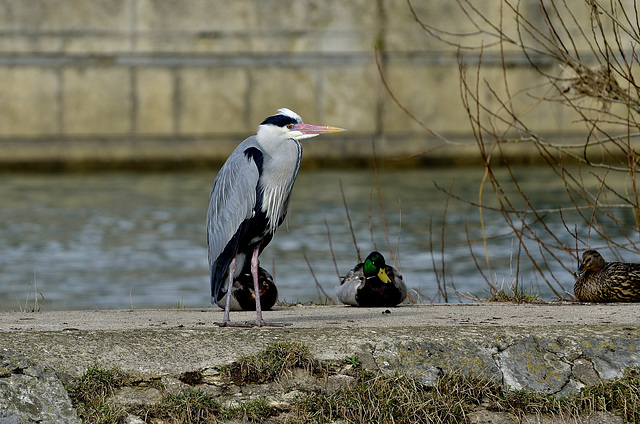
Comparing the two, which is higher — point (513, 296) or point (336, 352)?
point (513, 296)

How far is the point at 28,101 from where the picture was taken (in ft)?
60.4

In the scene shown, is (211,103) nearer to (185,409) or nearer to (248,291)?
(248,291)

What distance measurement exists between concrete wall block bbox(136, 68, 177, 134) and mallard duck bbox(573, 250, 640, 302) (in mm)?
11679

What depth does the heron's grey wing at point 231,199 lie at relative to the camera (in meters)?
6.08

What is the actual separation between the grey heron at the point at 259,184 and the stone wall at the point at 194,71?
488 inches

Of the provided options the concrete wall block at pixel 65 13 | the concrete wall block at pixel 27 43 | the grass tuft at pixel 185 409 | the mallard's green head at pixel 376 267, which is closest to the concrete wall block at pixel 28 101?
the concrete wall block at pixel 27 43

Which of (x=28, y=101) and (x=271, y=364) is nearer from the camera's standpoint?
(x=271, y=364)

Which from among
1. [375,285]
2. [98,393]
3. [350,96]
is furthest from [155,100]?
[98,393]

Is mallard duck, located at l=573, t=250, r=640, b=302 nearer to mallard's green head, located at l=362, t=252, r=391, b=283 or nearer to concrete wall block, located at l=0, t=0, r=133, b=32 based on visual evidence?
mallard's green head, located at l=362, t=252, r=391, b=283

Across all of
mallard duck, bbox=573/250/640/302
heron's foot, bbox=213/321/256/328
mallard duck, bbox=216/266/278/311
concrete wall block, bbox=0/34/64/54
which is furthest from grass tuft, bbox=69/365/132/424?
concrete wall block, bbox=0/34/64/54

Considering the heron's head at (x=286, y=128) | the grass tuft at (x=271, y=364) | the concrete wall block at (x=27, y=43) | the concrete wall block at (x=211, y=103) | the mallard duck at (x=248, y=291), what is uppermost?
the concrete wall block at (x=27, y=43)

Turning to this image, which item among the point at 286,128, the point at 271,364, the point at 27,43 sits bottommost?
the point at 271,364

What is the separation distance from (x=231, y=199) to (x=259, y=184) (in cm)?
20

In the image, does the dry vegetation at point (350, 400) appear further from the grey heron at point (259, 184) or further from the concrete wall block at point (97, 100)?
the concrete wall block at point (97, 100)
